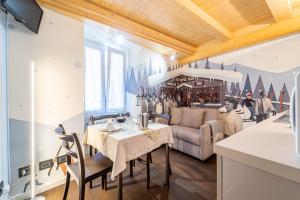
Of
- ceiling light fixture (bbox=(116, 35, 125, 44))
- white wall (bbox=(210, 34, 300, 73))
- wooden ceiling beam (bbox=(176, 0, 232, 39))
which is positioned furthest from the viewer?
ceiling light fixture (bbox=(116, 35, 125, 44))

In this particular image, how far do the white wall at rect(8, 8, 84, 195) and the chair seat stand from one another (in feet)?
2.30

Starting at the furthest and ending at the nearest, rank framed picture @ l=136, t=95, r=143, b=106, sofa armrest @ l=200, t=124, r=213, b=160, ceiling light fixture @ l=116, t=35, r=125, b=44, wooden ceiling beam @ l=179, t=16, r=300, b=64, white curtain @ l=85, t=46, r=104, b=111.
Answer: framed picture @ l=136, t=95, r=143, b=106 → white curtain @ l=85, t=46, r=104, b=111 → ceiling light fixture @ l=116, t=35, r=125, b=44 → sofa armrest @ l=200, t=124, r=213, b=160 → wooden ceiling beam @ l=179, t=16, r=300, b=64

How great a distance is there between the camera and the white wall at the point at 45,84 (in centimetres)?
179

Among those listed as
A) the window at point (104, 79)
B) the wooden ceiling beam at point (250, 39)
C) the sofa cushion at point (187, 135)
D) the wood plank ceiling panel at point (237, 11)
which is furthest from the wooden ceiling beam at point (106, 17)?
the sofa cushion at point (187, 135)

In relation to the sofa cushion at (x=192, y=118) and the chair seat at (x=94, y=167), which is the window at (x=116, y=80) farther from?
the chair seat at (x=94, y=167)

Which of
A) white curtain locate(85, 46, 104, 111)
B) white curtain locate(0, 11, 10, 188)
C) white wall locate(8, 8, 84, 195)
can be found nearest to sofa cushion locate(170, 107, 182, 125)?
white curtain locate(85, 46, 104, 111)

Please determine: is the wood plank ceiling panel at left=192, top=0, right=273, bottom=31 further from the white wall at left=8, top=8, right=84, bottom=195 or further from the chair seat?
the chair seat

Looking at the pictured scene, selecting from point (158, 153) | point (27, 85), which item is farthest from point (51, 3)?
point (158, 153)

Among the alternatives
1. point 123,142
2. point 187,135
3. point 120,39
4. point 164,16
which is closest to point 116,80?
point 120,39

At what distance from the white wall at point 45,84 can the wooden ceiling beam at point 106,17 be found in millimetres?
130

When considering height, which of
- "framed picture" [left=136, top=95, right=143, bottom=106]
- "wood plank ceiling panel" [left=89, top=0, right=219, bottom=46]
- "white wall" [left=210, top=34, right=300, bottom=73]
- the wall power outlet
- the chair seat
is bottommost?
the wall power outlet

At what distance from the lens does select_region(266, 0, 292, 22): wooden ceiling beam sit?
6.65ft

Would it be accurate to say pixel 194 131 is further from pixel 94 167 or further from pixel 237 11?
pixel 237 11

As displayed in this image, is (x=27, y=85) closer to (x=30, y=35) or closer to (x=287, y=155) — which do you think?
(x=30, y=35)
